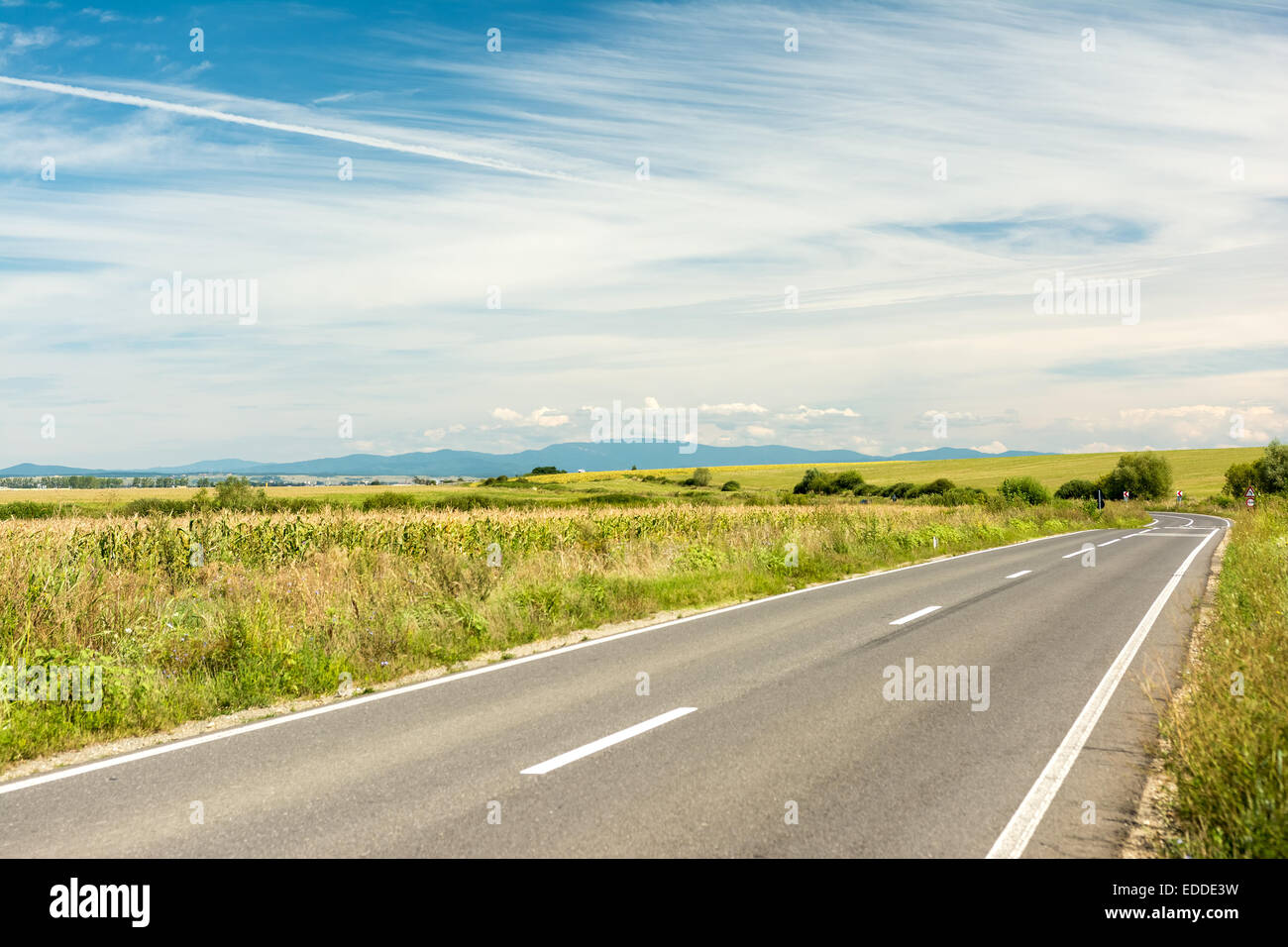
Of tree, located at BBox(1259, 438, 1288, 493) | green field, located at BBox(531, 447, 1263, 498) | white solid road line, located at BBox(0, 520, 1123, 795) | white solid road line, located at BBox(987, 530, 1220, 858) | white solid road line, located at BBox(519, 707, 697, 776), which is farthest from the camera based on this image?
green field, located at BBox(531, 447, 1263, 498)

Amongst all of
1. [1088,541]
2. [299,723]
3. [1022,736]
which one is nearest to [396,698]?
[299,723]

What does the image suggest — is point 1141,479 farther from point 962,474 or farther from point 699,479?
point 699,479

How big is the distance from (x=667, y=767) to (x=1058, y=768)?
9.17 feet

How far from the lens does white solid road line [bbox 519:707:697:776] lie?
6.22 m

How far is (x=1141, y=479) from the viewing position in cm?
9912

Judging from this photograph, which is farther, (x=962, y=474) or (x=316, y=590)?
(x=962, y=474)

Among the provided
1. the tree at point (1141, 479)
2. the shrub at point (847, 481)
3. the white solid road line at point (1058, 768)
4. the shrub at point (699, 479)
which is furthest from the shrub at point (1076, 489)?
the white solid road line at point (1058, 768)

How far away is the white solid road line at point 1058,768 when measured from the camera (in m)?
4.92

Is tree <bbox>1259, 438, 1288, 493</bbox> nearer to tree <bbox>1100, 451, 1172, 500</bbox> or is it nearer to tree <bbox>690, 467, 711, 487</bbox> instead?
tree <bbox>1100, 451, 1172, 500</bbox>

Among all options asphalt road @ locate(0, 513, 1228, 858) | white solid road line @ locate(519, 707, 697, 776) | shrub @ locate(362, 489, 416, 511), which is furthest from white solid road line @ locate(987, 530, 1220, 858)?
shrub @ locate(362, 489, 416, 511)

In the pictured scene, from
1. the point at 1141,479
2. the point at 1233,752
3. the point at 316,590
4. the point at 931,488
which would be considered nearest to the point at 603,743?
the point at 1233,752

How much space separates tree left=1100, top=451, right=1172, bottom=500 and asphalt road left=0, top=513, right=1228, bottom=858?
322 feet

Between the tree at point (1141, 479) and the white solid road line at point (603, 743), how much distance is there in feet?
332
